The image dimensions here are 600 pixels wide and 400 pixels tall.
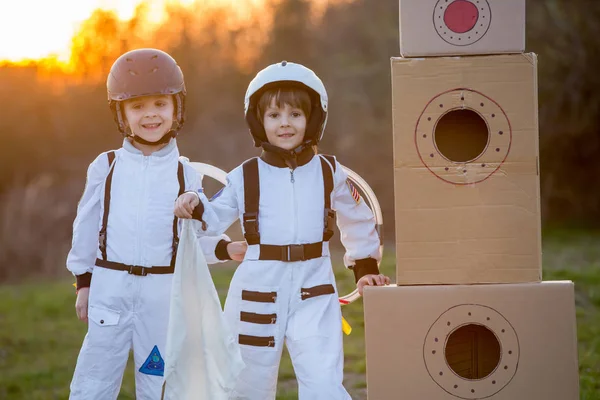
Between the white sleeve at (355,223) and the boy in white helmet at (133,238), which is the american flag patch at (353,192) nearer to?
the white sleeve at (355,223)

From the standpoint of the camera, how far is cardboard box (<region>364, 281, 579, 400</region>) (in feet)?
13.5

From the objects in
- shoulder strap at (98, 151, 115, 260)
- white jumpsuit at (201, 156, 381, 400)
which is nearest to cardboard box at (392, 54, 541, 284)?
white jumpsuit at (201, 156, 381, 400)

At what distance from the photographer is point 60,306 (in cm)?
1040

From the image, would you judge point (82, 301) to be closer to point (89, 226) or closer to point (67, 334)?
point (89, 226)

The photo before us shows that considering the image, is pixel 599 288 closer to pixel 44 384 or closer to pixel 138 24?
pixel 44 384

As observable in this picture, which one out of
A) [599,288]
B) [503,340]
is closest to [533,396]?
[503,340]

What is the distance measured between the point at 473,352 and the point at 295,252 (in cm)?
114

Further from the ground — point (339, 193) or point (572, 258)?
point (339, 193)

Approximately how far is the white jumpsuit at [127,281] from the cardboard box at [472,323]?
109cm

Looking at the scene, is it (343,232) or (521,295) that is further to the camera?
(343,232)

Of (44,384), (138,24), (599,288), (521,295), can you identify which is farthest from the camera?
(138,24)

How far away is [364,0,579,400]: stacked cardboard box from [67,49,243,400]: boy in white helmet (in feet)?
3.31

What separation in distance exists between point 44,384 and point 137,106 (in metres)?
3.16

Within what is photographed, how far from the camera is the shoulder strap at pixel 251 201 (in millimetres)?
4422
